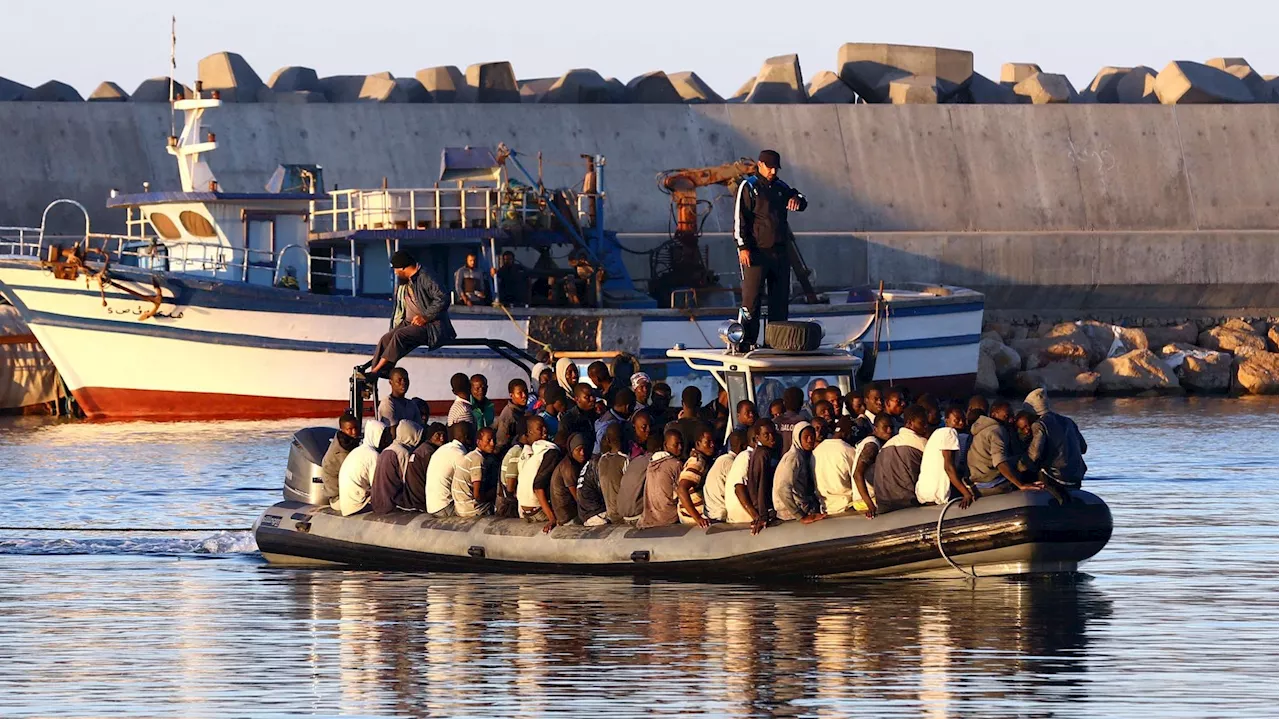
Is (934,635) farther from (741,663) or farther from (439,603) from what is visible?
(439,603)

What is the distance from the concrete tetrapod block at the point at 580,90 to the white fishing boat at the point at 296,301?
34.4 feet

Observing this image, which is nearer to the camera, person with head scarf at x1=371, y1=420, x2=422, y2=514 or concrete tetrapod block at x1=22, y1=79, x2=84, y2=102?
person with head scarf at x1=371, y1=420, x2=422, y2=514

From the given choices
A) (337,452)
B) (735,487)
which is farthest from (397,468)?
(735,487)

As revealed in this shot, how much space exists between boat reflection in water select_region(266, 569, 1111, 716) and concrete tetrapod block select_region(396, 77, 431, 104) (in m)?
30.3

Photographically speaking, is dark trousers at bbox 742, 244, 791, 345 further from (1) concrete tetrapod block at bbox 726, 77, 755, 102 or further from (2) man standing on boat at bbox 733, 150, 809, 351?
(1) concrete tetrapod block at bbox 726, 77, 755, 102

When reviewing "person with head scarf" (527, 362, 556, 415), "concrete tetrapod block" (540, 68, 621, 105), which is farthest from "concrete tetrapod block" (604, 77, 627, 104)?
"person with head scarf" (527, 362, 556, 415)

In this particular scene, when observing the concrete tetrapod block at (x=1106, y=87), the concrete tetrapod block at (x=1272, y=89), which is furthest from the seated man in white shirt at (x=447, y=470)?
the concrete tetrapod block at (x=1272, y=89)

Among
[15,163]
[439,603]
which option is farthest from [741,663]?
[15,163]

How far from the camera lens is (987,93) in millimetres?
51438

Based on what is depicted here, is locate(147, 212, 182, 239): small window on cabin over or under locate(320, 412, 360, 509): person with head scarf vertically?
over

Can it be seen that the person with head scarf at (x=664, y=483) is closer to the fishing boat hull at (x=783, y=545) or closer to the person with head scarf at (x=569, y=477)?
the fishing boat hull at (x=783, y=545)

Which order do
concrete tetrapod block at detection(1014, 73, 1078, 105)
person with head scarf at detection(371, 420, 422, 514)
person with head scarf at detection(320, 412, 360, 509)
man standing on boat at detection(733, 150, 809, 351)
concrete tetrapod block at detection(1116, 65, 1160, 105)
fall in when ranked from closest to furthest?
1. person with head scarf at detection(371, 420, 422, 514)
2. person with head scarf at detection(320, 412, 360, 509)
3. man standing on boat at detection(733, 150, 809, 351)
4. concrete tetrapod block at detection(1014, 73, 1078, 105)
5. concrete tetrapod block at detection(1116, 65, 1160, 105)

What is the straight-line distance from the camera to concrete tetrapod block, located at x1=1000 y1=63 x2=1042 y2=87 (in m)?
53.8

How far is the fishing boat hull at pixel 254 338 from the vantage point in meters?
36.8
